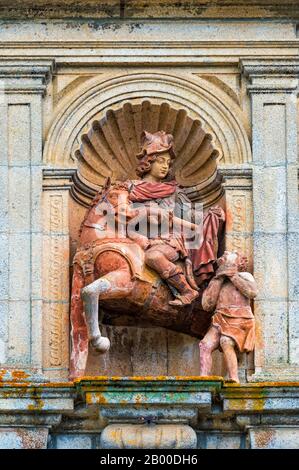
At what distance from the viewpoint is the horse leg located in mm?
31203

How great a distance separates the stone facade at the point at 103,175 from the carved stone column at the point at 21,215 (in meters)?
0.01

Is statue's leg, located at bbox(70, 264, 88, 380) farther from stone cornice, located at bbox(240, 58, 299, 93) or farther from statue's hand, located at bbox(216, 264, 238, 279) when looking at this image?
stone cornice, located at bbox(240, 58, 299, 93)

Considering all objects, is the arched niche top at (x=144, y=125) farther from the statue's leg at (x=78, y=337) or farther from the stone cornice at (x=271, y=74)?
the statue's leg at (x=78, y=337)

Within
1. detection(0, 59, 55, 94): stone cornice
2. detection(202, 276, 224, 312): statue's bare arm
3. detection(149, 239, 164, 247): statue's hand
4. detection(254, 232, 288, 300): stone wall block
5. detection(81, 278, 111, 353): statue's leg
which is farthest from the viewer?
detection(0, 59, 55, 94): stone cornice

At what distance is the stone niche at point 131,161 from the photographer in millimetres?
32000

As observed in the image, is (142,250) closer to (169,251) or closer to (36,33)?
Answer: (169,251)

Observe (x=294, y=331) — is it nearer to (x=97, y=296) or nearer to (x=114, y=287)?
(x=114, y=287)

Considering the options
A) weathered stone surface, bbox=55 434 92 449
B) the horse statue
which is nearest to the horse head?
the horse statue

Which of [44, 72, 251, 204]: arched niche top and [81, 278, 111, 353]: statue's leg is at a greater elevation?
[44, 72, 251, 204]: arched niche top

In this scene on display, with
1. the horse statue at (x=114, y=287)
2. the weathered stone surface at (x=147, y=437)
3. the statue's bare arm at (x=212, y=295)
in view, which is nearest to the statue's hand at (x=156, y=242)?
the horse statue at (x=114, y=287)

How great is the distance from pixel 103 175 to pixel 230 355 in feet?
8.77

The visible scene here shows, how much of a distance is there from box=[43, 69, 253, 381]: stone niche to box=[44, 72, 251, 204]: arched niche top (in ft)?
0.03

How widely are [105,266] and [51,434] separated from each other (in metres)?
1.82

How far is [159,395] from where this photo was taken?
3073 cm
